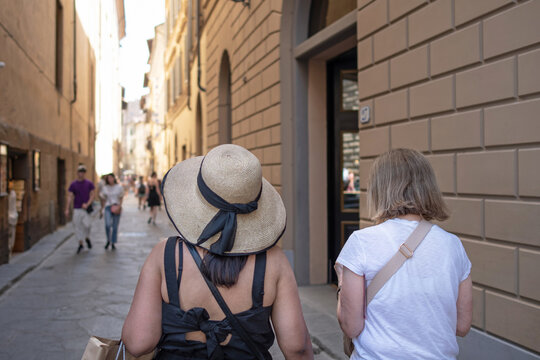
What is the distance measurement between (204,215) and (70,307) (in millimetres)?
4862

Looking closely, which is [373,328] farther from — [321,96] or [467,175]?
[321,96]

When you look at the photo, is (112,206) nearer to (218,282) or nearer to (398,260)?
(218,282)

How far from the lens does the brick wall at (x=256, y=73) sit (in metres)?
7.50

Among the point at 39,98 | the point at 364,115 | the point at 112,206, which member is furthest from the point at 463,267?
the point at 39,98

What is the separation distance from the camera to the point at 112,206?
10.7 m

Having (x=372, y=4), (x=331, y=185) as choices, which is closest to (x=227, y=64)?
(x=331, y=185)

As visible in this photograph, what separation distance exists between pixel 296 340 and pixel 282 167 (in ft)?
18.3

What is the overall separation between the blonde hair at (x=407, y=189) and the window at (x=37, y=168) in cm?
1016

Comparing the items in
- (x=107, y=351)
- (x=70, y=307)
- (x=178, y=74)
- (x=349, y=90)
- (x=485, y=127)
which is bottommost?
(x=70, y=307)

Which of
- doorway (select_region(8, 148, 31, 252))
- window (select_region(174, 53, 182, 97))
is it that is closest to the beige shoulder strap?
doorway (select_region(8, 148, 31, 252))

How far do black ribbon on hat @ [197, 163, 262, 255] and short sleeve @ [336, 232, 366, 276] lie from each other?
377mm

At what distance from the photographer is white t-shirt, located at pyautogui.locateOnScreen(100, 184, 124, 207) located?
424 inches

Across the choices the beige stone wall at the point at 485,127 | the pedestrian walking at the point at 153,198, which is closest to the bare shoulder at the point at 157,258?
the beige stone wall at the point at 485,127

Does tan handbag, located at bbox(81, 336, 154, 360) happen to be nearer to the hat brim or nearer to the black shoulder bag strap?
the black shoulder bag strap
